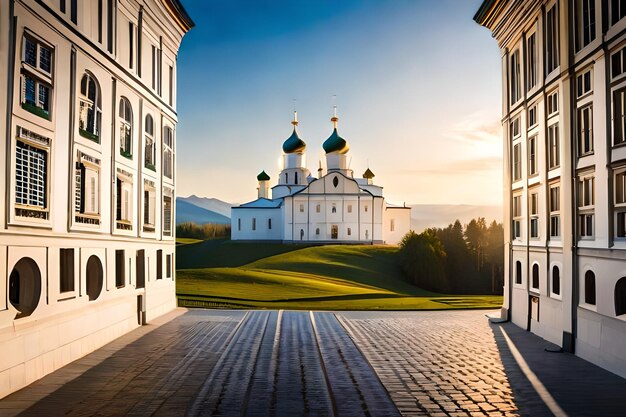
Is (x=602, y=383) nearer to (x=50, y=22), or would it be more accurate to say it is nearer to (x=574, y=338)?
(x=574, y=338)

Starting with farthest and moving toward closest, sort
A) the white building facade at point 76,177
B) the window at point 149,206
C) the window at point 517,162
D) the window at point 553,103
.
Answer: the window at point 149,206
the window at point 517,162
the window at point 553,103
the white building facade at point 76,177

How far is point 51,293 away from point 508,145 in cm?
1814

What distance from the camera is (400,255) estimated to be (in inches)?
2859

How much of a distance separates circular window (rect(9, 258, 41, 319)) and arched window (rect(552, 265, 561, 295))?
48.2 ft

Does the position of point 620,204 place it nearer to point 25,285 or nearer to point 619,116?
point 619,116

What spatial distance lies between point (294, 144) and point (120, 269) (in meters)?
74.7

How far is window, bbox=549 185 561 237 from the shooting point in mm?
20936

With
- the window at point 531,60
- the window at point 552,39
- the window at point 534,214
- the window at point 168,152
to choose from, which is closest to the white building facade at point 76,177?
the window at point 168,152

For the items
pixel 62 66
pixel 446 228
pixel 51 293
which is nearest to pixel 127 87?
pixel 62 66

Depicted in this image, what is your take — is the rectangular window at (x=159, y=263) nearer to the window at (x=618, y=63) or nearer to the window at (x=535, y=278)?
the window at (x=535, y=278)

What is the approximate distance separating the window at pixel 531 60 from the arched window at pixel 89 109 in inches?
565

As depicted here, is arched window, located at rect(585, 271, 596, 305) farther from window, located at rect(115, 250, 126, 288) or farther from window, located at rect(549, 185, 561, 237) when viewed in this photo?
window, located at rect(115, 250, 126, 288)

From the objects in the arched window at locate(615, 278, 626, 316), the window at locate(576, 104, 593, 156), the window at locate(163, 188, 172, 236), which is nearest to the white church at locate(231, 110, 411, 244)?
the window at locate(163, 188, 172, 236)

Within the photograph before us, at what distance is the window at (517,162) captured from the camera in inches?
1002
